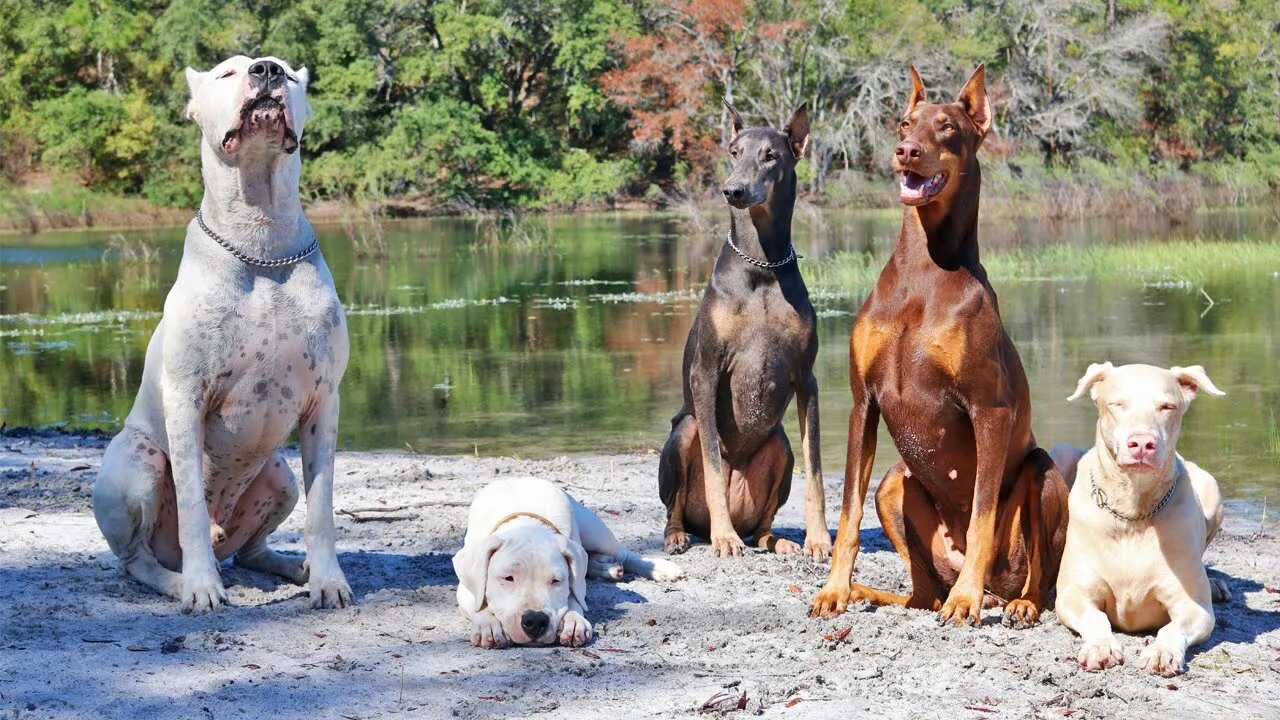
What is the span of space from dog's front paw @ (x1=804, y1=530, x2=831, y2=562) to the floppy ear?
1894 mm

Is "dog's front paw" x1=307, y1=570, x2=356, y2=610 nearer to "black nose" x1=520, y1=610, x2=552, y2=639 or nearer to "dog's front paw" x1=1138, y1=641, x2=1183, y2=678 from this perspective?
"black nose" x1=520, y1=610, x2=552, y2=639

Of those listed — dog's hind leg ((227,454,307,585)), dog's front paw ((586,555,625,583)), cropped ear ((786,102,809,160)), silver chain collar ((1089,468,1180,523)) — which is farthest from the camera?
cropped ear ((786,102,809,160))

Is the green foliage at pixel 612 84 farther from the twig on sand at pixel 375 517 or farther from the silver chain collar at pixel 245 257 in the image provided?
the silver chain collar at pixel 245 257

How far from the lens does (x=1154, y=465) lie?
4.49m

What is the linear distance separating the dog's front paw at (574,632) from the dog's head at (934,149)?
1918 millimetres

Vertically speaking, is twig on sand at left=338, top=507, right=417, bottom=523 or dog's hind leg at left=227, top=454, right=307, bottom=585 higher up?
dog's hind leg at left=227, top=454, right=307, bottom=585

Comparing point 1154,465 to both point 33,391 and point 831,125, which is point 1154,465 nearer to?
point 33,391

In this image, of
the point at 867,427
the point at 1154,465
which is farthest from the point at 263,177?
the point at 1154,465

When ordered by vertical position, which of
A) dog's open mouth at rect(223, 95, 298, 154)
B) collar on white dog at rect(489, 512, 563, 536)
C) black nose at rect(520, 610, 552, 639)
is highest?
dog's open mouth at rect(223, 95, 298, 154)

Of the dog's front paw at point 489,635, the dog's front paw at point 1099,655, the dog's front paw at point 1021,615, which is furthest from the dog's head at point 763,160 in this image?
the dog's front paw at point 1099,655

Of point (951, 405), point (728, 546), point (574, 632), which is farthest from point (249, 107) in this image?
point (728, 546)

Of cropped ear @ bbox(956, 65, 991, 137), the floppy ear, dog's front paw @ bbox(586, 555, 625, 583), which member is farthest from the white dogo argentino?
cropped ear @ bbox(956, 65, 991, 137)

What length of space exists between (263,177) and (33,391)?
9.80 metres

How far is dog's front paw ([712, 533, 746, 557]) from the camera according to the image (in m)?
6.49
